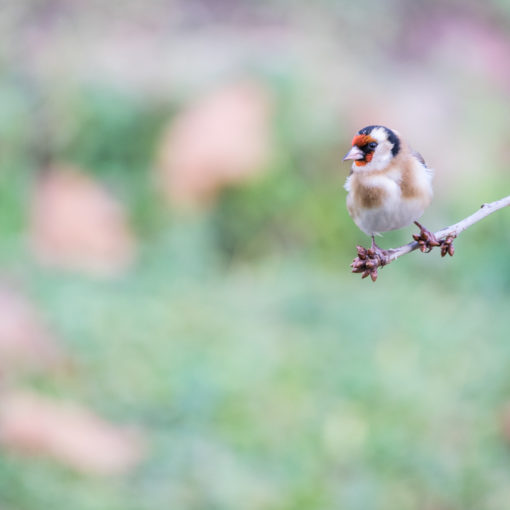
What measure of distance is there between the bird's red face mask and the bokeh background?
4.06 m

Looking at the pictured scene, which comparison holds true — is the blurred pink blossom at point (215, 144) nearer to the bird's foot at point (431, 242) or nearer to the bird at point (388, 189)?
the bird at point (388, 189)

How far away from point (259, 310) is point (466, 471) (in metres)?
2.18

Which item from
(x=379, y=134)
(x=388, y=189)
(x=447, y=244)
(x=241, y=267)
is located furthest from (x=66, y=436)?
(x=447, y=244)

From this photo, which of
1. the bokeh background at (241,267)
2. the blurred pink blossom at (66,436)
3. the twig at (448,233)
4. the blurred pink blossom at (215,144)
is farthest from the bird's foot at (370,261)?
the blurred pink blossom at (215,144)

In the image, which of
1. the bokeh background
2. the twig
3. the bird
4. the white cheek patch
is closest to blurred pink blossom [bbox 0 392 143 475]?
the bokeh background

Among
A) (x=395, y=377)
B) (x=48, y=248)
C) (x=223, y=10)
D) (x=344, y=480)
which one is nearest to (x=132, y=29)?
(x=223, y=10)

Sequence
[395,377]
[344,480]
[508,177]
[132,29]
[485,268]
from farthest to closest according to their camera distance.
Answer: [132,29] → [508,177] → [485,268] → [395,377] → [344,480]

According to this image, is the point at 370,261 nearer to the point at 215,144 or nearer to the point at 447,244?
the point at 447,244

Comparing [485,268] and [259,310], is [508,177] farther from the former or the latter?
[259,310]

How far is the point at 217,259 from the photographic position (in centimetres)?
836

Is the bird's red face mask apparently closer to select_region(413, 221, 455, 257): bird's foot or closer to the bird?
the bird

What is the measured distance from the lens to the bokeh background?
6.02m

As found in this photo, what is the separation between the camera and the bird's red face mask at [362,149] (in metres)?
1.57

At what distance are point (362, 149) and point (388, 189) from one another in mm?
218
